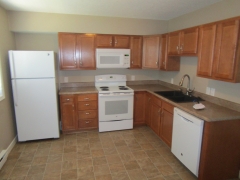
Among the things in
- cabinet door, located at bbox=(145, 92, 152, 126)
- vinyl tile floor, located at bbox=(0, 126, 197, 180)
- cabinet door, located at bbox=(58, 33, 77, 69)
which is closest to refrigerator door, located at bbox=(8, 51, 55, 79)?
cabinet door, located at bbox=(58, 33, 77, 69)

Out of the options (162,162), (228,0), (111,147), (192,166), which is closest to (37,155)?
(111,147)

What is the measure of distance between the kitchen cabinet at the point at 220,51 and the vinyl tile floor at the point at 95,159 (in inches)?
58.6

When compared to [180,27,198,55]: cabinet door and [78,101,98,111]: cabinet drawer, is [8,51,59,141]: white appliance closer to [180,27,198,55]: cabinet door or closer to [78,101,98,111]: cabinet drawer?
[78,101,98,111]: cabinet drawer

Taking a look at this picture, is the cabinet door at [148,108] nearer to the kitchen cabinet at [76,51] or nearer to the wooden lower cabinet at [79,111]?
the wooden lower cabinet at [79,111]

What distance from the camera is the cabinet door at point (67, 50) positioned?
3498 millimetres

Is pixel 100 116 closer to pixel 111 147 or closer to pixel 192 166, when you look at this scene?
pixel 111 147

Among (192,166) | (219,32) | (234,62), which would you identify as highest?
(219,32)

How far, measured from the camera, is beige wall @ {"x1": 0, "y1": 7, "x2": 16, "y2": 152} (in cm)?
279

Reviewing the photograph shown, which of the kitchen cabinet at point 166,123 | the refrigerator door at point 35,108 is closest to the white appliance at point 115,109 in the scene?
the kitchen cabinet at point 166,123

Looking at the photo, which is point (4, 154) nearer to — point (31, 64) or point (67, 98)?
point (67, 98)

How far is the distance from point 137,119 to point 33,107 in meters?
2.22

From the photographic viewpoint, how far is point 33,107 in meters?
3.12

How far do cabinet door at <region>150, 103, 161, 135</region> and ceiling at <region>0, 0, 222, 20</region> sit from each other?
1877 mm

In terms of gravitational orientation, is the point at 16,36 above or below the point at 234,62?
above
